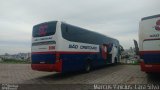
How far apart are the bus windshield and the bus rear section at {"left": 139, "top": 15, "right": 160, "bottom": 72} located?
5.00 m

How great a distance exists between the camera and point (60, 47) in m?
13.2

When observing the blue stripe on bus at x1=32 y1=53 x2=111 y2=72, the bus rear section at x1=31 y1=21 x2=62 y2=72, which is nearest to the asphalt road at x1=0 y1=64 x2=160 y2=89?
the blue stripe on bus at x1=32 y1=53 x2=111 y2=72

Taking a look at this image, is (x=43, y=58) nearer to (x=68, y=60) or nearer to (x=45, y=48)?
(x=45, y=48)

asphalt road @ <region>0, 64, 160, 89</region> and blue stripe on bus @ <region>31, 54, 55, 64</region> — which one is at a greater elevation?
blue stripe on bus @ <region>31, 54, 55, 64</region>

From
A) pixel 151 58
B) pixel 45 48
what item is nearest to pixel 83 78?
pixel 45 48

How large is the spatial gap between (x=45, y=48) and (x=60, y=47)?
107 cm

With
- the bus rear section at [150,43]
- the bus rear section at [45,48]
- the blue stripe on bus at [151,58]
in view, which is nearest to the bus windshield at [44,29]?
the bus rear section at [45,48]

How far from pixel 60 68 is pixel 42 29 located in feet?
9.12

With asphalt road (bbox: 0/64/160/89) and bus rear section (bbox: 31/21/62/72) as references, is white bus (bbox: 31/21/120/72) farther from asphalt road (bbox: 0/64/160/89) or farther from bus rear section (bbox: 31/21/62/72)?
asphalt road (bbox: 0/64/160/89)

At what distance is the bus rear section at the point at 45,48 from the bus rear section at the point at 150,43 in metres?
4.70

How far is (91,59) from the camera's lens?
1741 cm

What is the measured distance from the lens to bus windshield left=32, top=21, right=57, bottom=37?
44.3ft

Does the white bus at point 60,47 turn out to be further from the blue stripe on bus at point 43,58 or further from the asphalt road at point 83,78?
the asphalt road at point 83,78

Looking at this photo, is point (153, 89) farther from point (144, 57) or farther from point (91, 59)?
point (91, 59)
